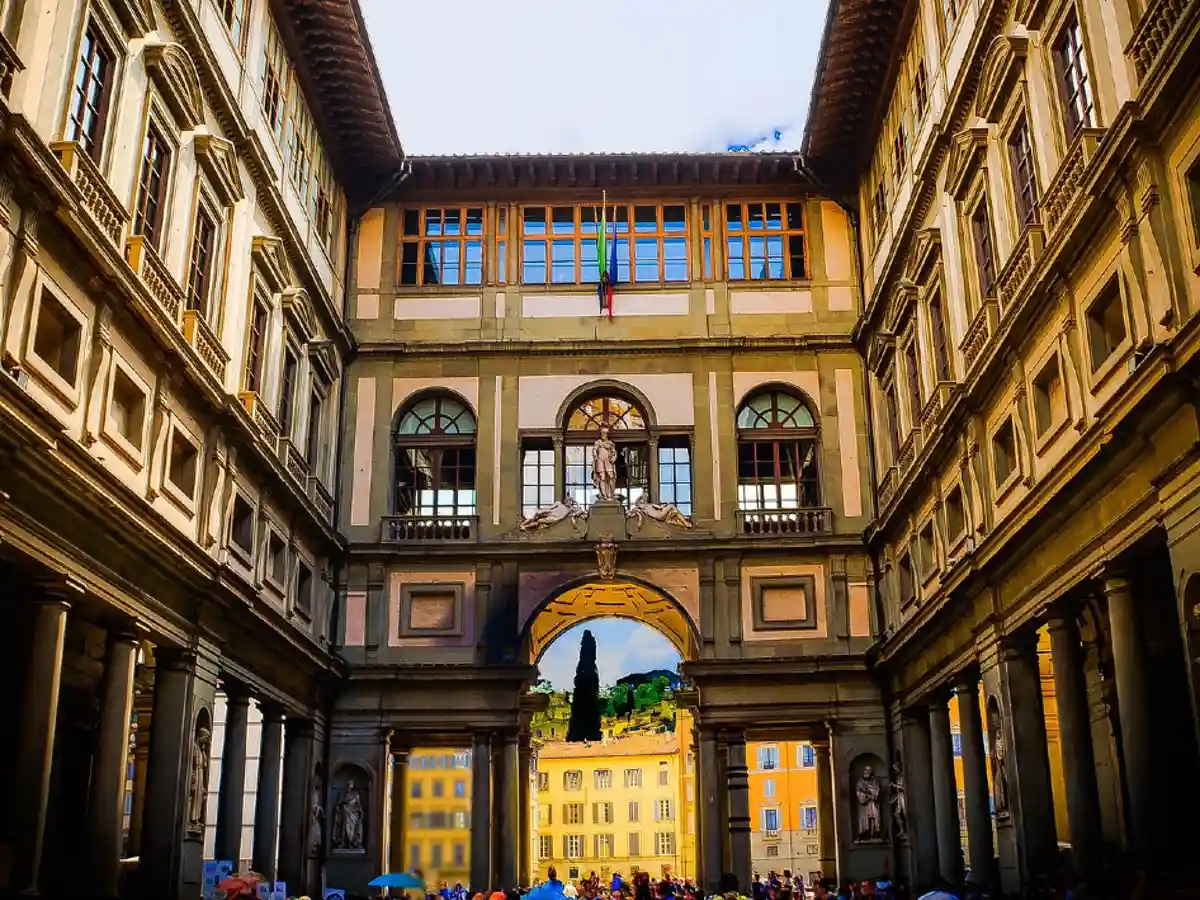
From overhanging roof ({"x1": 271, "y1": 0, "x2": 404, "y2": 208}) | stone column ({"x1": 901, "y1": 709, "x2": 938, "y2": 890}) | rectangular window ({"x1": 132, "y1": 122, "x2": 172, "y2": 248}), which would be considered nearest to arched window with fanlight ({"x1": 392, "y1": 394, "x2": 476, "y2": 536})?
overhanging roof ({"x1": 271, "y1": 0, "x2": 404, "y2": 208})

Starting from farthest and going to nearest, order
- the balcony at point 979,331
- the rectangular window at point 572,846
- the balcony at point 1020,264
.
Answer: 1. the rectangular window at point 572,846
2. the balcony at point 979,331
3. the balcony at point 1020,264

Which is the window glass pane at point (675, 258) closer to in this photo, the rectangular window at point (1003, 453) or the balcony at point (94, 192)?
the rectangular window at point (1003, 453)

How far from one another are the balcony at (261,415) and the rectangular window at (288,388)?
34.6 inches

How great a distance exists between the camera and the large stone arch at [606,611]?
1347 inches

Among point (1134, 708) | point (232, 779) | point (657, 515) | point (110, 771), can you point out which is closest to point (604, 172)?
point (657, 515)

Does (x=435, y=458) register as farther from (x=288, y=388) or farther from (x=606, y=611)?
(x=606, y=611)

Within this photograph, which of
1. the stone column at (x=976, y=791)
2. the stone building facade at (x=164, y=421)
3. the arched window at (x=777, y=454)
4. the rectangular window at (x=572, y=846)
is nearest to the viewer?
→ the stone building facade at (x=164, y=421)

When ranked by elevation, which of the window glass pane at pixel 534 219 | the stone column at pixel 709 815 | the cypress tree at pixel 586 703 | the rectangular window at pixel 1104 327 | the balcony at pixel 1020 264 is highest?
the window glass pane at pixel 534 219

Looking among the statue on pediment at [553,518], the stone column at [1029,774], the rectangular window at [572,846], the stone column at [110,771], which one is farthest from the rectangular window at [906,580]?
the rectangular window at [572,846]

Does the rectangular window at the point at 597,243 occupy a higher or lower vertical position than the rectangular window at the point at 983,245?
higher

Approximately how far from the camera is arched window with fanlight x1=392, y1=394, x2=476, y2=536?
117 ft

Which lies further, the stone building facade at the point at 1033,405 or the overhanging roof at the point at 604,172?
the overhanging roof at the point at 604,172

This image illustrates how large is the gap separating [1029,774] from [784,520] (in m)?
12.9

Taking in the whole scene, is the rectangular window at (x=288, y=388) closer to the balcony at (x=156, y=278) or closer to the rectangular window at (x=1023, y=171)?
the balcony at (x=156, y=278)
